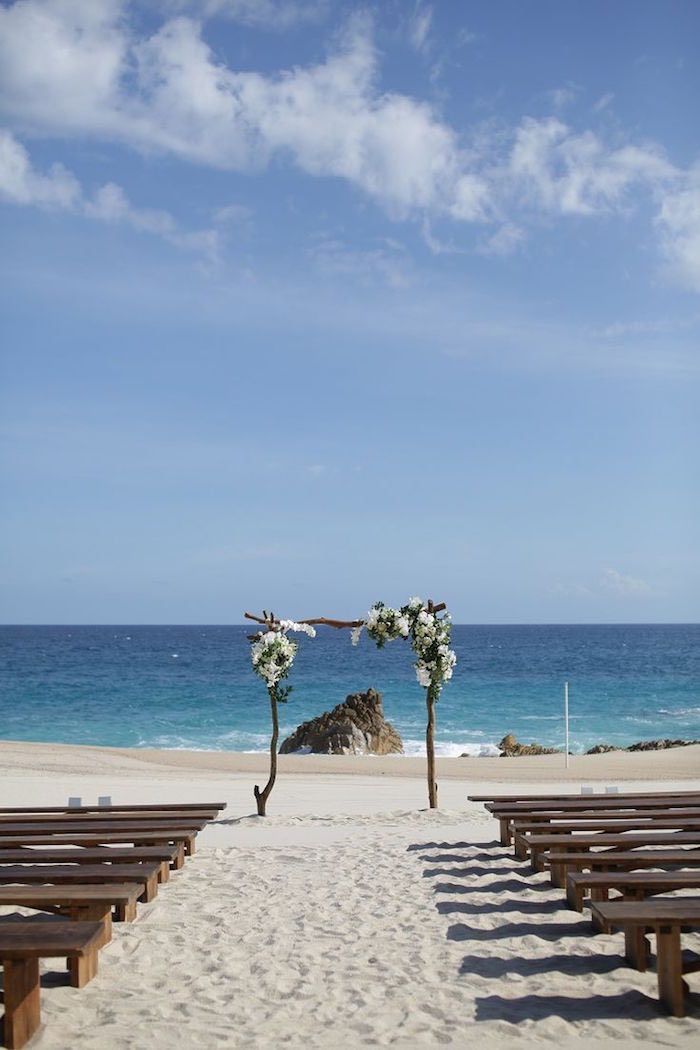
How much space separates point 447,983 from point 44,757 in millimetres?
16390

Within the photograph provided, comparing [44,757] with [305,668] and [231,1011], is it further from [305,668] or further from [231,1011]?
[305,668]

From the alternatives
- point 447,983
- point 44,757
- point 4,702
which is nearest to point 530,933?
point 447,983

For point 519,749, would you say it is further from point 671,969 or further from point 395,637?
point 671,969

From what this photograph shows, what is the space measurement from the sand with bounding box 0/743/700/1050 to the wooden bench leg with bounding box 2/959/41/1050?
0.33 ft

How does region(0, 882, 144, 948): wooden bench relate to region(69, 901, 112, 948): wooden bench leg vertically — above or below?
above

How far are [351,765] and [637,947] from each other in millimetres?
14407

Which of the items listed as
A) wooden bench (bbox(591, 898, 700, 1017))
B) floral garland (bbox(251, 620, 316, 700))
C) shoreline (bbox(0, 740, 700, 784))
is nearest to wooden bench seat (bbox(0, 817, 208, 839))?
floral garland (bbox(251, 620, 316, 700))

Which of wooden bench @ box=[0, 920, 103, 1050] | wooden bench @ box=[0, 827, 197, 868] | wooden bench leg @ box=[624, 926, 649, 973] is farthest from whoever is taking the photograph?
wooden bench @ box=[0, 827, 197, 868]

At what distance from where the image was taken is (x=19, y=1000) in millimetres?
4344

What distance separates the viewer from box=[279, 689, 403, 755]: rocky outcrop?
24281 millimetres

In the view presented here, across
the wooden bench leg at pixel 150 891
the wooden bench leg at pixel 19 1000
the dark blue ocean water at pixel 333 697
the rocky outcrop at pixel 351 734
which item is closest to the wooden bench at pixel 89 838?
the wooden bench leg at pixel 150 891

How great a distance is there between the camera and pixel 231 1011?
470 centimetres

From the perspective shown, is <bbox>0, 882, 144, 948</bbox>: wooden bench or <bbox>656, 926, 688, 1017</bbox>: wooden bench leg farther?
<bbox>0, 882, 144, 948</bbox>: wooden bench

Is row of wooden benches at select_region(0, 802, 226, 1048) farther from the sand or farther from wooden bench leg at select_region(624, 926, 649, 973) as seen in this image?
wooden bench leg at select_region(624, 926, 649, 973)
